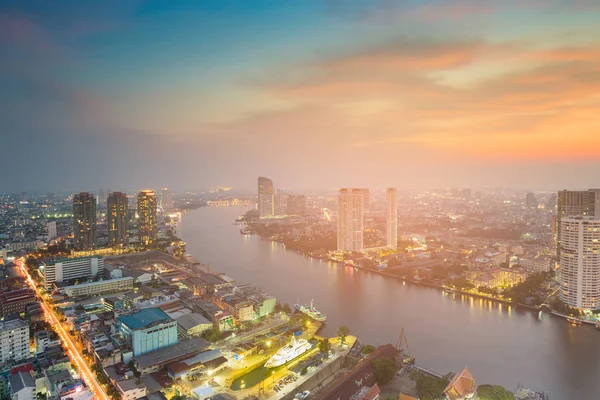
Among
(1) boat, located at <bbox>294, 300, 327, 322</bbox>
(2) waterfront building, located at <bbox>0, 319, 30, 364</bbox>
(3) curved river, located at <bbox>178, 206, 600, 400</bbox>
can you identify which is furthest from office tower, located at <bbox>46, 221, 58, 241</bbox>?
(1) boat, located at <bbox>294, 300, 327, 322</bbox>

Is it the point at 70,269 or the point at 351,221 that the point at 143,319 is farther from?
the point at 351,221

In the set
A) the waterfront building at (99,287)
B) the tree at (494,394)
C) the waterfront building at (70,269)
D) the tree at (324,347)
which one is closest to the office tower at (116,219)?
the waterfront building at (70,269)

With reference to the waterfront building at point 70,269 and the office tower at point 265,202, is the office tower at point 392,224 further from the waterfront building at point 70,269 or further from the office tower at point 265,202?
the office tower at point 265,202

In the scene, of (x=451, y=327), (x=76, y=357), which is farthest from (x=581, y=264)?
(x=76, y=357)

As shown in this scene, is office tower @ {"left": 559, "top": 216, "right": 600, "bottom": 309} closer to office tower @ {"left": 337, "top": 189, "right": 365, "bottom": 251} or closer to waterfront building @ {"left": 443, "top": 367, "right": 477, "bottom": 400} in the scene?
waterfront building @ {"left": 443, "top": 367, "right": 477, "bottom": 400}

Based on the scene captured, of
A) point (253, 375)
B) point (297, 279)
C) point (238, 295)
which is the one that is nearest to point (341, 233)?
point (297, 279)

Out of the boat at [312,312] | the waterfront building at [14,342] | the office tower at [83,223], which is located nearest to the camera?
the waterfront building at [14,342]

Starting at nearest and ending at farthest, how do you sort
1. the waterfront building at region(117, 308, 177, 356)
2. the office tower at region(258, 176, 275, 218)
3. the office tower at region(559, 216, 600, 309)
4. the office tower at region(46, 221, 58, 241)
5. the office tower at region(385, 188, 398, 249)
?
1. the waterfront building at region(117, 308, 177, 356)
2. the office tower at region(559, 216, 600, 309)
3. the office tower at region(385, 188, 398, 249)
4. the office tower at region(46, 221, 58, 241)
5. the office tower at region(258, 176, 275, 218)
